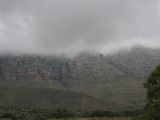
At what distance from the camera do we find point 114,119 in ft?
591

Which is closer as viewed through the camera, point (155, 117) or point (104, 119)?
point (155, 117)

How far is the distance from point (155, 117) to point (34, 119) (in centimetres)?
14424

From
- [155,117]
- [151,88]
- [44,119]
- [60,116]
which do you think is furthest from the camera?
[60,116]

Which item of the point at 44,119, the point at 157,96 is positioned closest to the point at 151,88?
the point at 157,96

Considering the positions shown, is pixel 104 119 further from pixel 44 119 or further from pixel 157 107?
pixel 157 107

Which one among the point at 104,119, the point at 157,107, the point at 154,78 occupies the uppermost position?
the point at 154,78

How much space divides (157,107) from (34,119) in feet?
474

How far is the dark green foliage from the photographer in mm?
34125

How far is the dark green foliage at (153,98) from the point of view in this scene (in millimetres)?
34125

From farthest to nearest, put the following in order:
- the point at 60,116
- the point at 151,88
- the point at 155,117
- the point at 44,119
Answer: the point at 60,116, the point at 44,119, the point at 151,88, the point at 155,117

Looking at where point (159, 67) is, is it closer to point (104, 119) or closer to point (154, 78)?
point (154, 78)

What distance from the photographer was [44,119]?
172500 mm

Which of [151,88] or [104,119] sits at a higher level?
[151,88]

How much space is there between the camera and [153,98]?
122 feet
